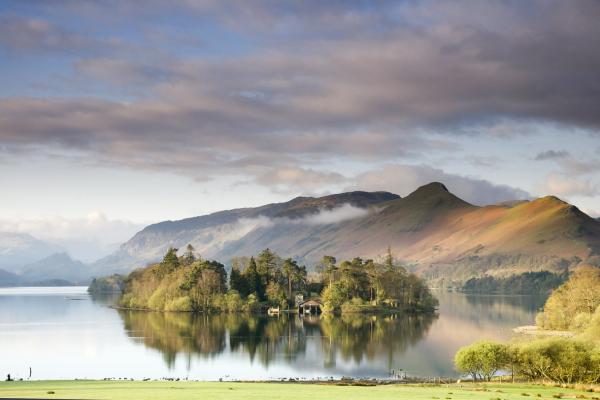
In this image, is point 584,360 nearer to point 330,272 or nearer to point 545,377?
point 545,377

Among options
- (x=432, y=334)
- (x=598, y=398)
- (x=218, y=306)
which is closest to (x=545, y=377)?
(x=598, y=398)

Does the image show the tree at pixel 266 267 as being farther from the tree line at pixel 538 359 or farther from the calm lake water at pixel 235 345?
the tree line at pixel 538 359

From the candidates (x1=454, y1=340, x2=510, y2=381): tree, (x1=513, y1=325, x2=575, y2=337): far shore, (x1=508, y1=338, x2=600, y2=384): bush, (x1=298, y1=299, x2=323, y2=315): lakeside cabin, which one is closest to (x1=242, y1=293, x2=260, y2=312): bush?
(x1=298, y1=299, x2=323, y2=315): lakeside cabin

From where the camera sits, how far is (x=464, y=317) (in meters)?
167

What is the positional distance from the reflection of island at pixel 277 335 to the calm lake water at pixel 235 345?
15 centimetres

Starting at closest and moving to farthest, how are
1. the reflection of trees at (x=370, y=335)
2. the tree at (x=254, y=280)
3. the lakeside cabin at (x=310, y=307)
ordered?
the reflection of trees at (x=370, y=335) < the lakeside cabin at (x=310, y=307) < the tree at (x=254, y=280)

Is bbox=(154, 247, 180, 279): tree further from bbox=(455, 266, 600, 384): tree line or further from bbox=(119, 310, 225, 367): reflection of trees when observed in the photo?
bbox=(455, 266, 600, 384): tree line

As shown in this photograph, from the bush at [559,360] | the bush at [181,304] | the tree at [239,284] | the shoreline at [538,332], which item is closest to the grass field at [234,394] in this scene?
the bush at [559,360]

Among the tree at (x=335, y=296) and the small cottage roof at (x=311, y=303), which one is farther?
the small cottage roof at (x=311, y=303)

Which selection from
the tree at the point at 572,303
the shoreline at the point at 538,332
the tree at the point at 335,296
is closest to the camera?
the shoreline at the point at 538,332

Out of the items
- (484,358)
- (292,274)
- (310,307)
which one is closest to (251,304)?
(310,307)

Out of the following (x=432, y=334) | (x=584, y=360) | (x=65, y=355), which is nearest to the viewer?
(x=584, y=360)

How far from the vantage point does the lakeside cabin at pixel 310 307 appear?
179m

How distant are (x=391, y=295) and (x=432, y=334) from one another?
194 feet
